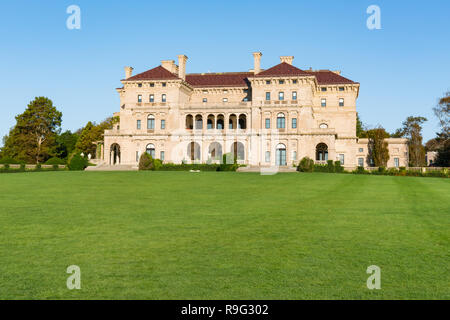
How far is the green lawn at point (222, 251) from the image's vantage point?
256 inches

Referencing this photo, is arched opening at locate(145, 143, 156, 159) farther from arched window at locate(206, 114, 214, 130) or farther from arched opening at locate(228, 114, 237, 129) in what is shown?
arched opening at locate(228, 114, 237, 129)

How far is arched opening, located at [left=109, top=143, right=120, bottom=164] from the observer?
6962 cm

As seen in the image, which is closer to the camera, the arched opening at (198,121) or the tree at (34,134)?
the arched opening at (198,121)

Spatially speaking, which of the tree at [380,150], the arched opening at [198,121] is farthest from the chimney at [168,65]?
the tree at [380,150]

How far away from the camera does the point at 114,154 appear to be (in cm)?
7450

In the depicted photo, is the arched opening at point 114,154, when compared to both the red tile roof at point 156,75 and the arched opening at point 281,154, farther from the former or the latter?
the arched opening at point 281,154

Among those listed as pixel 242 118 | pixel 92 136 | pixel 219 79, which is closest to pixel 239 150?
pixel 242 118

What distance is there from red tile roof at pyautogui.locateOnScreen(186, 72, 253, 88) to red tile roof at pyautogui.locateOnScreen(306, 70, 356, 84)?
12.0 metres

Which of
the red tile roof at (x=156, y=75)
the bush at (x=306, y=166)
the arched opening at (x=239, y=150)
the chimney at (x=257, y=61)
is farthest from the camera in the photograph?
the chimney at (x=257, y=61)

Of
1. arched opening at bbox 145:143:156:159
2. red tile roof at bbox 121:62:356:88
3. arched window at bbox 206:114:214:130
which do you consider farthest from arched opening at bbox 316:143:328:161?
arched opening at bbox 145:143:156:159

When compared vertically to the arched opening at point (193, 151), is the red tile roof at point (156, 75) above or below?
above

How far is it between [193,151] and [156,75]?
14001mm

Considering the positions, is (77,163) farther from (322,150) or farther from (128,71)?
(322,150)

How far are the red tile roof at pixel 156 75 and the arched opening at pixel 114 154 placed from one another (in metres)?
11.6
